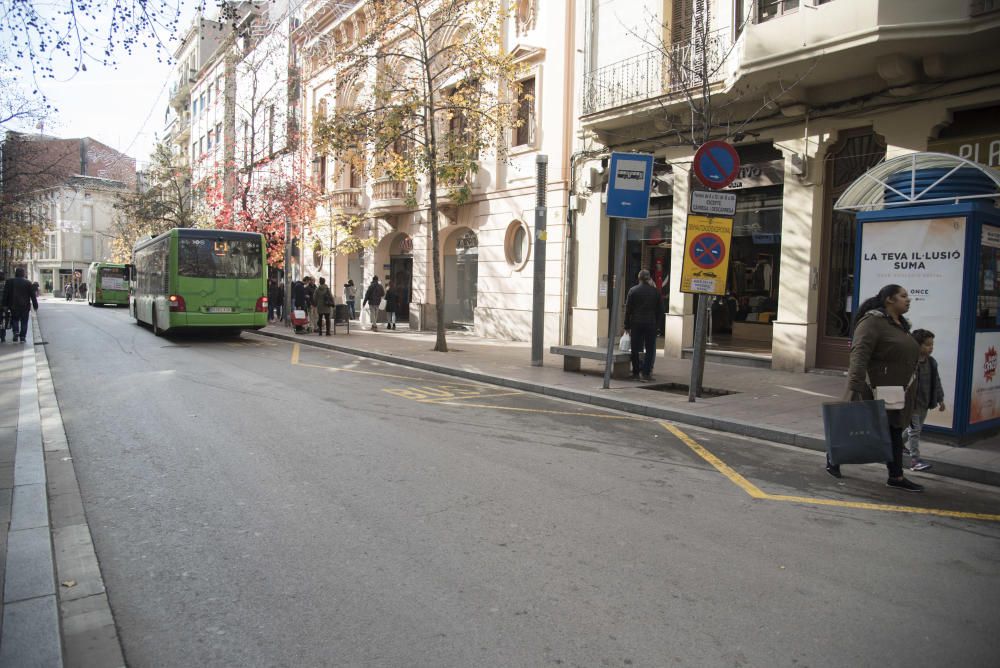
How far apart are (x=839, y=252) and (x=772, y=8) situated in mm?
4632

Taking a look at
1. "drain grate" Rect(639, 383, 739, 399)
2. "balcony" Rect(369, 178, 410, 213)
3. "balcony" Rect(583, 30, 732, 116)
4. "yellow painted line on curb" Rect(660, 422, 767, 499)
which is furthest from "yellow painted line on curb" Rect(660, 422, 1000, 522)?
"balcony" Rect(369, 178, 410, 213)

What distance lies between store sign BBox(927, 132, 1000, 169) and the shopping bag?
7.05 m

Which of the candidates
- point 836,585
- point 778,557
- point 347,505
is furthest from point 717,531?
point 347,505

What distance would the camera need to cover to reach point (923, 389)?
21.0 ft

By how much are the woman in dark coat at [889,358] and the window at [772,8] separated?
8.46 metres

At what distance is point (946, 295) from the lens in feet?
23.9

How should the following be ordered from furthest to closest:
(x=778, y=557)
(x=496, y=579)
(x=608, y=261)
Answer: (x=608, y=261) → (x=778, y=557) → (x=496, y=579)

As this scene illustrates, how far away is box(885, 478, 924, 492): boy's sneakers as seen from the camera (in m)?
5.98

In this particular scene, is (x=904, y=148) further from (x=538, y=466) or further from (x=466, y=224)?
(x=466, y=224)

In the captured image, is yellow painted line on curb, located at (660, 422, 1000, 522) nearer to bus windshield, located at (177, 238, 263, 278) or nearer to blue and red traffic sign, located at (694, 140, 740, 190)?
blue and red traffic sign, located at (694, 140, 740, 190)

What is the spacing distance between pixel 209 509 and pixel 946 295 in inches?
288

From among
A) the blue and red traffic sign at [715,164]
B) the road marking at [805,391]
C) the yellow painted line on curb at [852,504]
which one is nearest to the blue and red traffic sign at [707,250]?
the blue and red traffic sign at [715,164]

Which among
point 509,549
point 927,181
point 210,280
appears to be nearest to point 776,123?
point 927,181

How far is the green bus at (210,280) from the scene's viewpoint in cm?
1802
